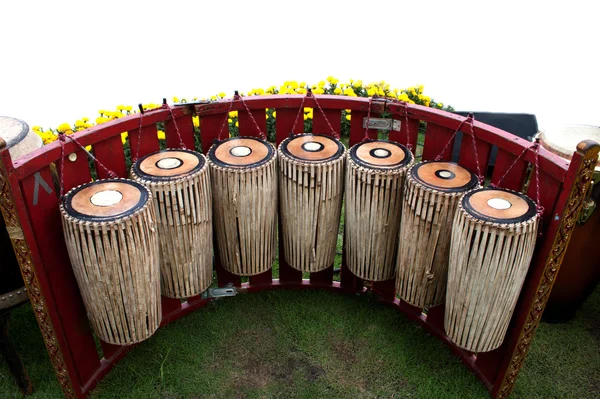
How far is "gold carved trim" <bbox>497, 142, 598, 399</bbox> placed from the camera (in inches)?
89.5

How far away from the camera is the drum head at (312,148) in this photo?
3.02 meters

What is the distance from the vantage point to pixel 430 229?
2.81m

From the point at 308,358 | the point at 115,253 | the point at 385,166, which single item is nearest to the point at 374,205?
the point at 385,166

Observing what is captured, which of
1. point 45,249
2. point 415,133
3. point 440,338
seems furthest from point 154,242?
point 440,338

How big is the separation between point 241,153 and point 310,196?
489mm

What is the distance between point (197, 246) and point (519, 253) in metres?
1.75

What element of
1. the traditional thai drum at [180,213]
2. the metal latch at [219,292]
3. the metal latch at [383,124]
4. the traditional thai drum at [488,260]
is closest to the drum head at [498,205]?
the traditional thai drum at [488,260]

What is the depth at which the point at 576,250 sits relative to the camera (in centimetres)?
317

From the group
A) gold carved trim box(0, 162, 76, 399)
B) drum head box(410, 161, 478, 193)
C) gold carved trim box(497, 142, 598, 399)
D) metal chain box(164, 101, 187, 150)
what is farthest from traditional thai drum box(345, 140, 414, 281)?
gold carved trim box(0, 162, 76, 399)

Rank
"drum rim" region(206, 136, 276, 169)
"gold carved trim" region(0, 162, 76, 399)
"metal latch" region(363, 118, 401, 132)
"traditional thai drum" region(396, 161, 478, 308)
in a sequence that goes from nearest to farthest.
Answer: "gold carved trim" region(0, 162, 76, 399), "traditional thai drum" region(396, 161, 478, 308), "drum rim" region(206, 136, 276, 169), "metal latch" region(363, 118, 401, 132)

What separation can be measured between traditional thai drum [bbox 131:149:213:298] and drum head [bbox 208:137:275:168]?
13 centimetres

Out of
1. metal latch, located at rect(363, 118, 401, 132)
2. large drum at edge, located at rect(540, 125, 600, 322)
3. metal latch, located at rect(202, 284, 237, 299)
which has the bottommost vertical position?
metal latch, located at rect(202, 284, 237, 299)

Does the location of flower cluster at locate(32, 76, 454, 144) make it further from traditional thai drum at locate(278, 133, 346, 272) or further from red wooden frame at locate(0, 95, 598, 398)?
traditional thai drum at locate(278, 133, 346, 272)

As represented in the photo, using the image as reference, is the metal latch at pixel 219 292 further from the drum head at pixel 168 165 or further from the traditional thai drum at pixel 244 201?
the drum head at pixel 168 165
